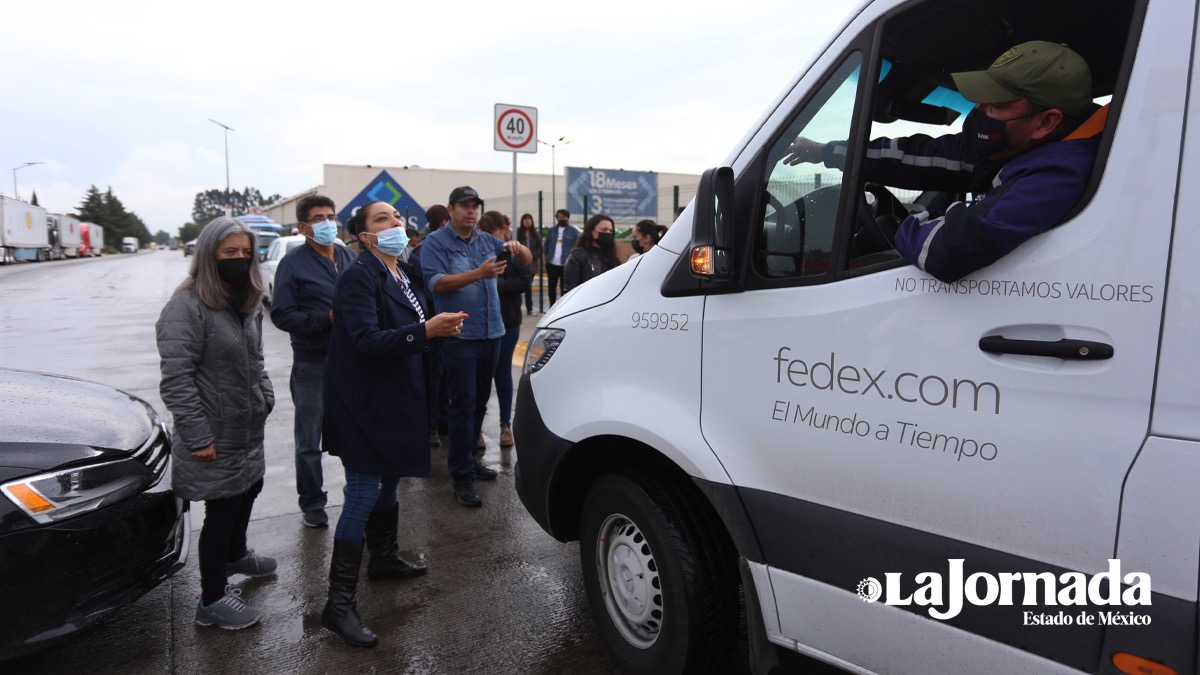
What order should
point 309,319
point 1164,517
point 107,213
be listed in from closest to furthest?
point 1164,517
point 309,319
point 107,213

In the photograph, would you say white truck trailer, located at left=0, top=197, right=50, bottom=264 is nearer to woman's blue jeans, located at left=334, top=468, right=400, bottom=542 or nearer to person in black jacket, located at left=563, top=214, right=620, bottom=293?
person in black jacket, located at left=563, top=214, right=620, bottom=293

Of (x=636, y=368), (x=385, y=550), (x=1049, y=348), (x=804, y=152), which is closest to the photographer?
(x=1049, y=348)

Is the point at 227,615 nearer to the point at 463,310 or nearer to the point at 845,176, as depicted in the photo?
the point at 463,310

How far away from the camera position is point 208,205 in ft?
533

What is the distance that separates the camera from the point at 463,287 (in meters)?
4.73

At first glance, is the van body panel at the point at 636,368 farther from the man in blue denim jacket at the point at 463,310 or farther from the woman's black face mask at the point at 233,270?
the man in blue denim jacket at the point at 463,310

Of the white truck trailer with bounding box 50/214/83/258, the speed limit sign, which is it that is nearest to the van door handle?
the speed limit sign

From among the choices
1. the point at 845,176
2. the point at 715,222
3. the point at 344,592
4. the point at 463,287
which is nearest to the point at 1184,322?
the point at 845,176

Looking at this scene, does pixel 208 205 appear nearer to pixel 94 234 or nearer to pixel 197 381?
pixel 94 234

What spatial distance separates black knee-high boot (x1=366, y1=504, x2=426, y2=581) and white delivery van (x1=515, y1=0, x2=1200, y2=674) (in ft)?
3.53

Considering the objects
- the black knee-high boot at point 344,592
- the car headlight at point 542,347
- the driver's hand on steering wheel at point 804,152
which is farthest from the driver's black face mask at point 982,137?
the black knee-high boot at point 344,592

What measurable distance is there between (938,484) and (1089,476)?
Answer: 325mm

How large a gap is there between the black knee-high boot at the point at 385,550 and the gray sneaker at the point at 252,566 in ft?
1.71

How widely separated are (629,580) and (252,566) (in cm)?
212
